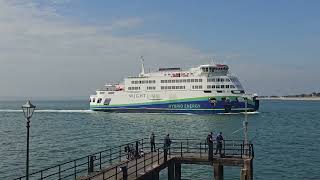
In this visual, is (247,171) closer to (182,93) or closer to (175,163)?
(175,163)

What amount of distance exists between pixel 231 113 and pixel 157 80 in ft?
65.9

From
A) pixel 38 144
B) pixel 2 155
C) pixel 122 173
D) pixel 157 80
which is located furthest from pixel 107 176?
pixel 157 80

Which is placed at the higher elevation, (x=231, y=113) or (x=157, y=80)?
(x=157, y=80)

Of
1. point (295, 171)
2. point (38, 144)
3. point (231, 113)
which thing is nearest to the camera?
point (295, 171)

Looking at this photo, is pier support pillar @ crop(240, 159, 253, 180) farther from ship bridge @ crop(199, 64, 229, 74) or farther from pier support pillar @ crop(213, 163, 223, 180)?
ship bridge @ crop(199, 64, 229, 74)

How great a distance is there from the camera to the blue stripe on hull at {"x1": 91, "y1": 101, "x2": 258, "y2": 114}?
9812 centimetres

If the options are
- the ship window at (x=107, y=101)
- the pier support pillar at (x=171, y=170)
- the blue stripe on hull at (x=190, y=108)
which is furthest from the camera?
the ship window at (x=107, y=101)

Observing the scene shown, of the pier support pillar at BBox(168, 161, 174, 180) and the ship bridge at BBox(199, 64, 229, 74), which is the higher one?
the ship bridge at BBox(199, 64, 229, 74)

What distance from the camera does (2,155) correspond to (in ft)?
139

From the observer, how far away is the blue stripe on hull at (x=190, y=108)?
322 feet

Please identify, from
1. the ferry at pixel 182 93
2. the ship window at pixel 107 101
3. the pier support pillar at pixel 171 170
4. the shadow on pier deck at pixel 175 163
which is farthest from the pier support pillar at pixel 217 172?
the ship window at pixel 107 101

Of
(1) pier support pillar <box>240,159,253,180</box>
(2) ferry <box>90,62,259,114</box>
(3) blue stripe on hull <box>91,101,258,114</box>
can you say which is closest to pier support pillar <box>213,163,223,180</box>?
(1) pier support pillar <box>240,159,253,180</box>

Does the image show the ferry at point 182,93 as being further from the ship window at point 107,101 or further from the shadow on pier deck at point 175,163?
the shadow on pier deck at point 175,163

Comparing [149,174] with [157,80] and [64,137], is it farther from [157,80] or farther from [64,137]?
[157,80]
